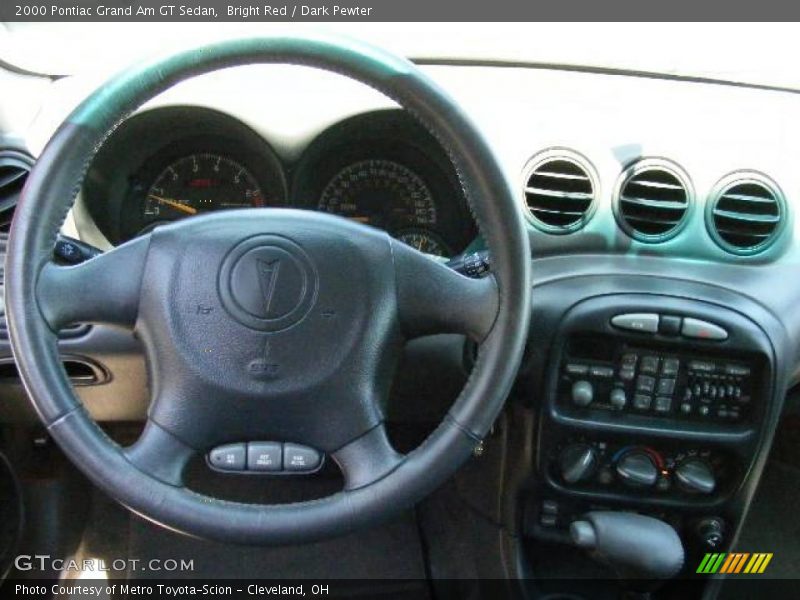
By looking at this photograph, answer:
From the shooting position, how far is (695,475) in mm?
1707

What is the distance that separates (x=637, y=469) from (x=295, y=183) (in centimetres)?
83

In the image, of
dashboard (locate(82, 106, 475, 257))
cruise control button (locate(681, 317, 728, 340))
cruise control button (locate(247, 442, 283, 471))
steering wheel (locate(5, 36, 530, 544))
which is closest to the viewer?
steering wheel (locate(5, 36, 530, 544))

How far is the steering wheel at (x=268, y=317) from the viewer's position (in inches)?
45.1

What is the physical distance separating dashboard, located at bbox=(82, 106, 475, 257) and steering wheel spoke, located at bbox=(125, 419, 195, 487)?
0.69m

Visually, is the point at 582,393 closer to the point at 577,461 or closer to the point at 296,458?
the point at 577,461

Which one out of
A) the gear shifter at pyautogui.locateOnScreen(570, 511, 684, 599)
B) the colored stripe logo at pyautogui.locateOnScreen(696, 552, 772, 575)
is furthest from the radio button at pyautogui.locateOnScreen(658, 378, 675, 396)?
the colored stripe logo at pyautogui.locateOnScreen(696, 552, 772, 575)

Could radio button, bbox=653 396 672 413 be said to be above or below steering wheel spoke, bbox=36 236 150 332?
below

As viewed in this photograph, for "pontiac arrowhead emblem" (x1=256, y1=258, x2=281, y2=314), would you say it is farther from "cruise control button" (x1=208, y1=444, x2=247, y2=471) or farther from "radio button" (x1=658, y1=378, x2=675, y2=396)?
"radio button" (x1=658, y1=378, x2=675, y2=396)

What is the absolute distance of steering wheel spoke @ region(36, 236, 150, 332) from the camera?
3.95 ft

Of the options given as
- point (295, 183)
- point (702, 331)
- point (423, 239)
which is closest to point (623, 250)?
point (702, 331)

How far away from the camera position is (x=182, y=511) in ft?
3.75

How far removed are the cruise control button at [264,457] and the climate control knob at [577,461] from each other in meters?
0.66

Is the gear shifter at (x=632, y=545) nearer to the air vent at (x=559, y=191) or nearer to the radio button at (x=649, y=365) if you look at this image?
the radio button at (x=649, y=365)
